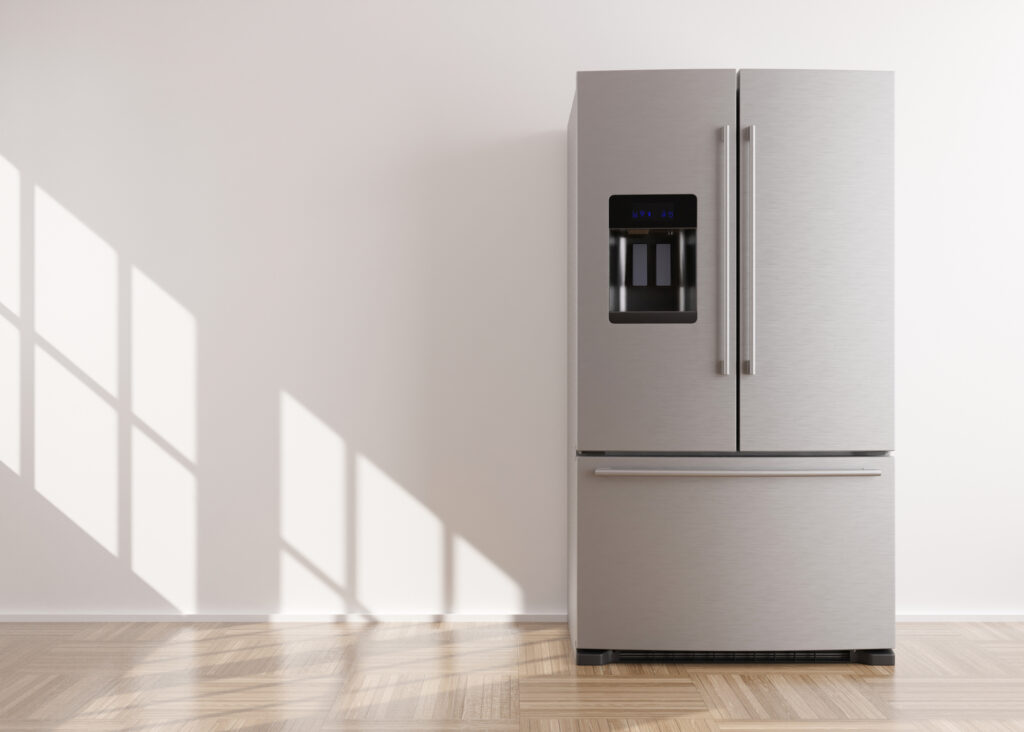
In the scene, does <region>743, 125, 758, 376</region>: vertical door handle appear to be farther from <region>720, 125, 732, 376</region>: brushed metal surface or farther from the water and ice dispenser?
the water and ice dispenser

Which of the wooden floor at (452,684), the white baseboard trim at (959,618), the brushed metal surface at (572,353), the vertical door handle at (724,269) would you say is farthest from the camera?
the white baseboard trim at (959,618)

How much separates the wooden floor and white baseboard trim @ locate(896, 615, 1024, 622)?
0.07 meters

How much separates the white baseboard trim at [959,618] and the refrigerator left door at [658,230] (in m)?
1.26

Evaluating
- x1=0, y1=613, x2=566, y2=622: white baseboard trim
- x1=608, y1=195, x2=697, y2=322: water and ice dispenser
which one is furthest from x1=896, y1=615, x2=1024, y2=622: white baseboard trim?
x1=608, y1=195, x2=697, y2=322: water and ice dispenser

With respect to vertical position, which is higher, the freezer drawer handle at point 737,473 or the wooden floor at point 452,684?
the freezer drawer handle at point 737,473

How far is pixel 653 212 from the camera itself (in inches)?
107

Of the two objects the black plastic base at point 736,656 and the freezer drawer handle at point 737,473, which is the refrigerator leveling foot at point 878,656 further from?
the freezer drawer handle at point 737,473

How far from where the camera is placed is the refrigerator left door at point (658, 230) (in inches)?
106

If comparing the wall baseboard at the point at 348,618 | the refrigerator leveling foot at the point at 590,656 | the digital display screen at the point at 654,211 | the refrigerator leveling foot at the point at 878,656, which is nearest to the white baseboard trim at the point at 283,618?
the wall baseboard at the point at 348,618

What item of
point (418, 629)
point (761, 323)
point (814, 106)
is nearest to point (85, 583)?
point (418, 629)

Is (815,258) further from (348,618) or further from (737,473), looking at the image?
(348,618)

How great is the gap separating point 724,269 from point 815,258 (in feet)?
1.00

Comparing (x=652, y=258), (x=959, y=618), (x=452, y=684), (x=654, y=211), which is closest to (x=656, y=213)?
(x=654, y=211)

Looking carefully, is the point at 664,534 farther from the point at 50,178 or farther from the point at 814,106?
the point at 50,178
